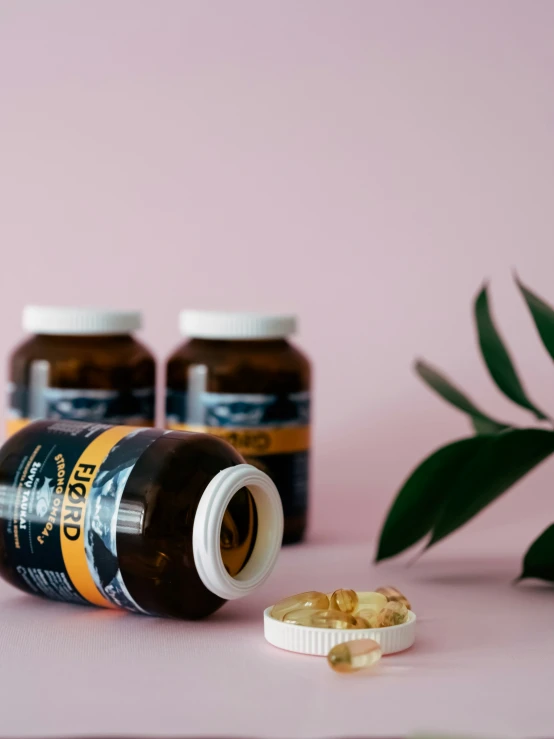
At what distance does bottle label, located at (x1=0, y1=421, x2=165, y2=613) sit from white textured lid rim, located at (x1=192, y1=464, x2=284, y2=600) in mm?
68

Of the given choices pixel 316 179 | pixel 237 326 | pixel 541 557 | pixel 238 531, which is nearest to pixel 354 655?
pixel 238 531

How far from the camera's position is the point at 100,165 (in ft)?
5.52

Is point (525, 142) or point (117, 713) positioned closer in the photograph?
point (117, 713)

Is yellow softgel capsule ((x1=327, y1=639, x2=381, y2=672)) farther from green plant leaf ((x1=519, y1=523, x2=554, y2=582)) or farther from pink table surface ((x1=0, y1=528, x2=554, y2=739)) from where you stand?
green plant leaf ((x1=519, y1=523, x2=554, y2=582))

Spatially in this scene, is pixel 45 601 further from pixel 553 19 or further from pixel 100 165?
pixel 553 19

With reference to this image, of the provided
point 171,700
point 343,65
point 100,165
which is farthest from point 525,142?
point 171,700

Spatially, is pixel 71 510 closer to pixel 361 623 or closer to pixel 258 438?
pixel 361 623

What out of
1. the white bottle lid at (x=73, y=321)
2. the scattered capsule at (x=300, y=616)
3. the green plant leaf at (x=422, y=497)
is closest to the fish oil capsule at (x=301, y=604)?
the scattered capsule at (x=300, y=616)

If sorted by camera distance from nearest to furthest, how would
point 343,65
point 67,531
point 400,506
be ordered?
point 67,531
point 400,506
point 343,65

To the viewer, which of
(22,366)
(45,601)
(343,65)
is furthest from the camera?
(343,65)

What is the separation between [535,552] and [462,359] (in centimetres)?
65

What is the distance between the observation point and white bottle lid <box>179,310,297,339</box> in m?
1.29

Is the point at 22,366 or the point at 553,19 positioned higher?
the point at 553,19

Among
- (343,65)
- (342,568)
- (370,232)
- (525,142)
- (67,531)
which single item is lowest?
(342,568)
